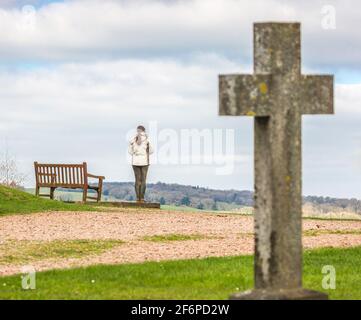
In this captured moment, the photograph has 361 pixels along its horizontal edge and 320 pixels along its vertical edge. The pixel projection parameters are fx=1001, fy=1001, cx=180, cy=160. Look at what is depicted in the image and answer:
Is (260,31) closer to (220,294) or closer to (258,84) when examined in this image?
(258,84)

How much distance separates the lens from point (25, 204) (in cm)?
3203

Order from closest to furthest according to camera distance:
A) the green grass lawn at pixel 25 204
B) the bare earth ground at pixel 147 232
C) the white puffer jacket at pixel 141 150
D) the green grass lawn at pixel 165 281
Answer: the green grass lawn at pixel 165 281, the bare earth ground at pixel 147 232, the green grass lawn at pixel 25 204, the white puffer jacket at pixel 141 150

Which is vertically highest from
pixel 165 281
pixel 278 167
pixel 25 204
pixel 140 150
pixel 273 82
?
pixel 273 82

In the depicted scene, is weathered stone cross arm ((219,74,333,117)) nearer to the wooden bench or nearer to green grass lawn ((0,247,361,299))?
green grass lawn ((0,247,361,299))

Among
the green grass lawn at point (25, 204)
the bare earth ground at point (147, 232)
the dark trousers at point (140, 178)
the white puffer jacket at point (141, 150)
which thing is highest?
the white puffer jacket at point (141, 150)

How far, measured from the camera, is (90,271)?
16.1 metres

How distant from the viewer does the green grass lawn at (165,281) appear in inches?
536

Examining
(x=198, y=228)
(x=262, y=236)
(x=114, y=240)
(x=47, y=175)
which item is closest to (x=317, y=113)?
(x=262, y=236)

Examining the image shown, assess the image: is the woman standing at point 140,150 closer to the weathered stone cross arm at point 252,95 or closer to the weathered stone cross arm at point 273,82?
the weathered stone cross arm at point 273,82

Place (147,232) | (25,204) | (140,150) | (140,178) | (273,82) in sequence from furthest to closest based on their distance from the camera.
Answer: (140,178) < (140,150) < (25,204) < (147,232) < (273,82)

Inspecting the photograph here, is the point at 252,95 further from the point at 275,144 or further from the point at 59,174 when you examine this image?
the point at 59,174

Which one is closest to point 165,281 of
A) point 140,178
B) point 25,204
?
point 25,204

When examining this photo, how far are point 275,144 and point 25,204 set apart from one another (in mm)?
22374

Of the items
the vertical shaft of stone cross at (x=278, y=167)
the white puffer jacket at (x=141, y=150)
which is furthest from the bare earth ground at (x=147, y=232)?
the vertical shaft of stone cross at (x=278, y=167)
